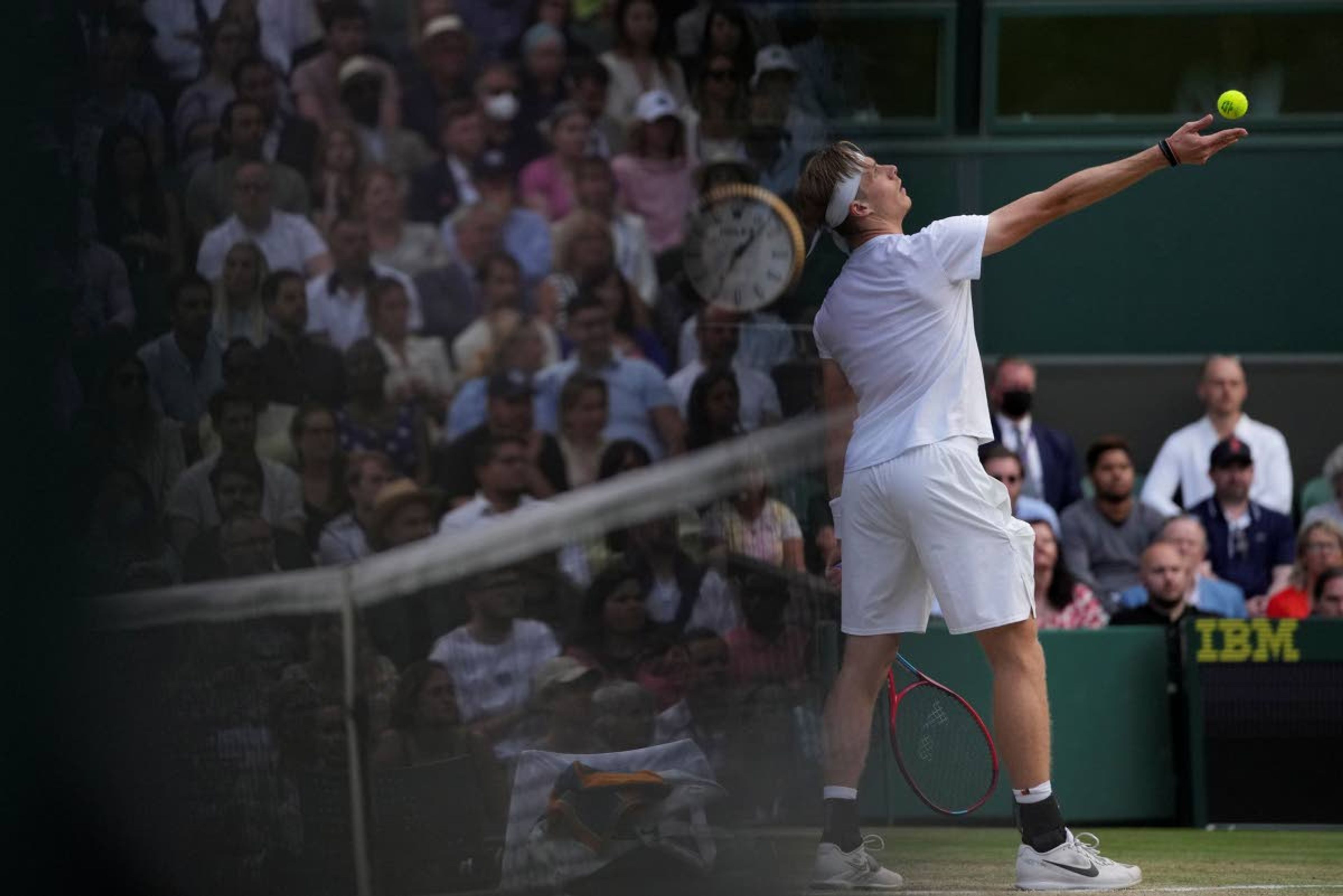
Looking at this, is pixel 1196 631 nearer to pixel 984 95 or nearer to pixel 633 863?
pixel 984 95

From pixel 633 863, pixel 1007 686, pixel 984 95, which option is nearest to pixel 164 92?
pixel 633 863

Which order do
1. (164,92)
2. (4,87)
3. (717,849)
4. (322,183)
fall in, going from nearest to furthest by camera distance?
(4,87)
(164,92)
(717,849)
(322,183)

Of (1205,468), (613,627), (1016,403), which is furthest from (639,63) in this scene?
(1205,468)

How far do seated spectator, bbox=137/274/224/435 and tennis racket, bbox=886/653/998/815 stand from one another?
261 cm

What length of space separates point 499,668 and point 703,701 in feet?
1.01

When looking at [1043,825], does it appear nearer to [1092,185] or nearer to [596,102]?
[1092,185]

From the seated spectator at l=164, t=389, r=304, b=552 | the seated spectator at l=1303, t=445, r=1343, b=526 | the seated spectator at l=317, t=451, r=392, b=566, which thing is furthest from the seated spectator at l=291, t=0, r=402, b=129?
the seated spectator at l=1303, t=445, r=1343, b=526

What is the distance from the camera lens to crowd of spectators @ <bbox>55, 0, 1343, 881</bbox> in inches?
87.1

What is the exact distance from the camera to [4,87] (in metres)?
2.03

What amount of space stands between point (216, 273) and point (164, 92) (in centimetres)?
23

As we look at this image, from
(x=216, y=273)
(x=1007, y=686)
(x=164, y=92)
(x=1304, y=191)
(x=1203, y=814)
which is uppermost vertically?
(x=1304, y=191)

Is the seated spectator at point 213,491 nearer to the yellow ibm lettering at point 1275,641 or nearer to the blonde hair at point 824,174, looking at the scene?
the blonde hair at point 824,174

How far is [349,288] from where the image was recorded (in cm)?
371

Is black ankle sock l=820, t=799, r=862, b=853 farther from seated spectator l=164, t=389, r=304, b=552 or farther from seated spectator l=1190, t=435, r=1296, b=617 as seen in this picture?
seated spectator l=1190, t=435, r=1296, b=617
